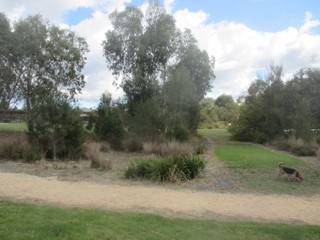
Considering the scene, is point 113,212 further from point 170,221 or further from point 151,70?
point 151,70

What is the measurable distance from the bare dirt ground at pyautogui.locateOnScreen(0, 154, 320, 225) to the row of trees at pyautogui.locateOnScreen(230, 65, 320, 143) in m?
16.1

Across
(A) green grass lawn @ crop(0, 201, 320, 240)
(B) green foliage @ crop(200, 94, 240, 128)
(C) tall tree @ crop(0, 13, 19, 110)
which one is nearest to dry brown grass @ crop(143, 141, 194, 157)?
(A) green grass lawn @ crop(0, 201, 320, 240)

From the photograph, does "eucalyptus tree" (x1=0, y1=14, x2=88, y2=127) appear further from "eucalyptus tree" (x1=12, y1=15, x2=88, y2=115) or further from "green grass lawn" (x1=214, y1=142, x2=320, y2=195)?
"green grass lawn" (x1=214, y1=142, x2=320, y2=195)

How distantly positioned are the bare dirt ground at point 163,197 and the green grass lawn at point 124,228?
617mm

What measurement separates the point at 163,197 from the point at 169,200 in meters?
0.31

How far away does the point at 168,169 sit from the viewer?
11031 mm

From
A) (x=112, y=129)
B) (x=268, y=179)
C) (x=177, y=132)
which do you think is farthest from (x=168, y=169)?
(x=112, y=129)

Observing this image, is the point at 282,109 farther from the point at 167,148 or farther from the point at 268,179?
the point at 268,179

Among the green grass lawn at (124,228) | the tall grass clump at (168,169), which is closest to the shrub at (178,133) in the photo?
the tall grass clump at (168,169)

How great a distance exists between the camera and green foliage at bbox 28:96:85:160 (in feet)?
52.0

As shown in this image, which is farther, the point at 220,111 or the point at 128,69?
the point at 220,111

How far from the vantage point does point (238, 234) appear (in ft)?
19.5

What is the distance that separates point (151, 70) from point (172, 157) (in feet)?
61.9

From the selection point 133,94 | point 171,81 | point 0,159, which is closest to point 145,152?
point 0,159
